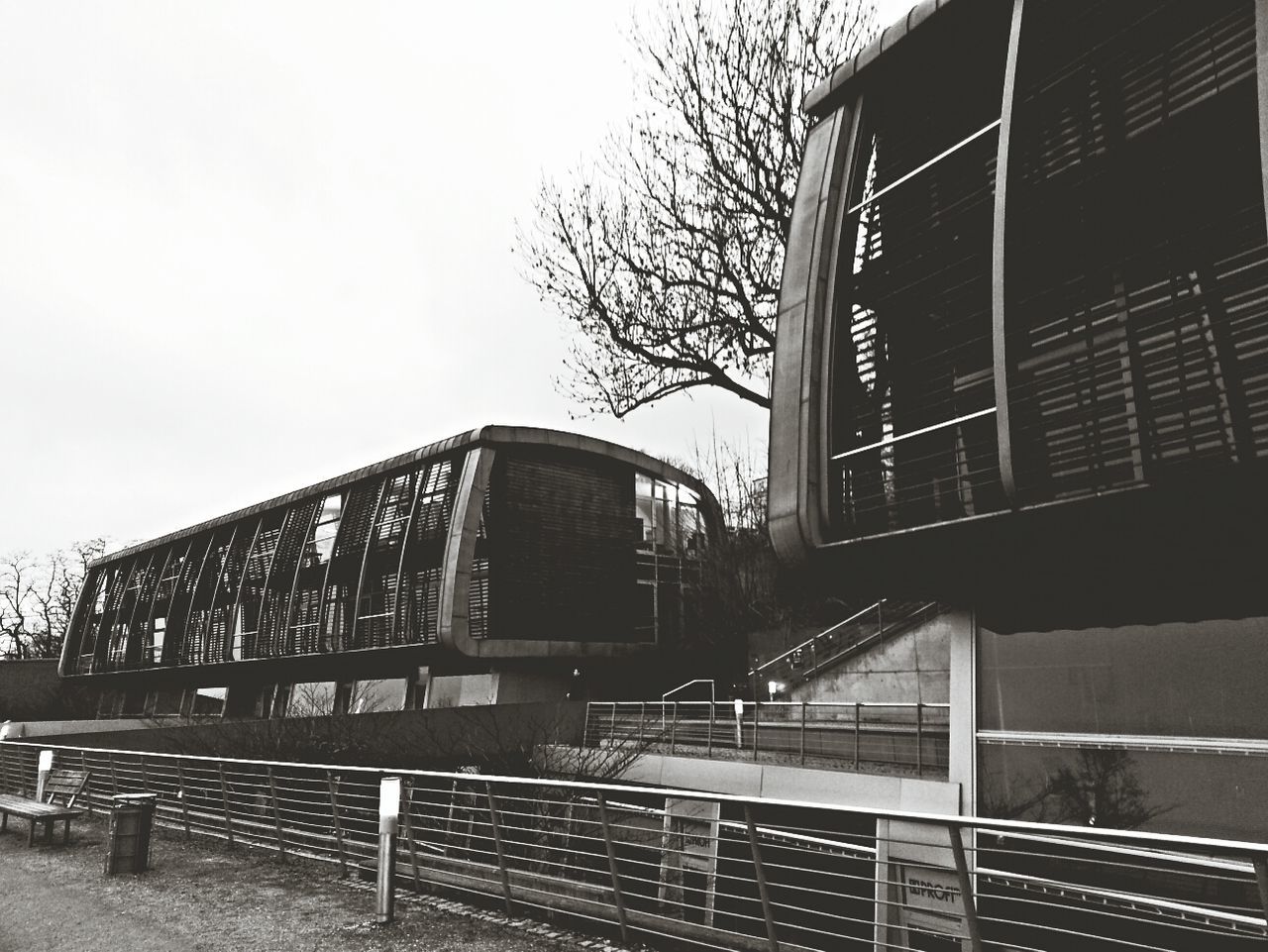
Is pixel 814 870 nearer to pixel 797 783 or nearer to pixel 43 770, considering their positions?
pixel 797 783

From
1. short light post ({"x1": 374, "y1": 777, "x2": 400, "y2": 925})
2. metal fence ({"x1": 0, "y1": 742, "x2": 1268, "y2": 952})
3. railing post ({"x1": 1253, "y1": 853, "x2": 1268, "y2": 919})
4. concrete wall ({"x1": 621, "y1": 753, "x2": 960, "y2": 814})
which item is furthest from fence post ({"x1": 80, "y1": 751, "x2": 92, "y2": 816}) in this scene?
railing post ({"x1": 1253, "y1": 853, "x2": 1268, "y2": 919})

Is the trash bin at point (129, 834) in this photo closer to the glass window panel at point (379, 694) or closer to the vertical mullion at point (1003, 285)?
the vertical mullion at point (1003, 285)

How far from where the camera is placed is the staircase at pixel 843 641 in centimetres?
2048

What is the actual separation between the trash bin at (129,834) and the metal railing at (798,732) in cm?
923

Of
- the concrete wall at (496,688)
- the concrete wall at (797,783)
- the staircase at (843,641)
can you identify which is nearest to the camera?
the concrete wall at (797,783)

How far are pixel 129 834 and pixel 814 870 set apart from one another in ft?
24.2

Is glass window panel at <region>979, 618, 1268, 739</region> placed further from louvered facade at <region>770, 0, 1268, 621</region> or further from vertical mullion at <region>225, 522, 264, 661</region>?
vertical mullion at <region>225, 522, 264, 661</region>

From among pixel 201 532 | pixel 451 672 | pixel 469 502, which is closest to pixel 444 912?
pixel 469 502

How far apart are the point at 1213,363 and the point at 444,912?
766 cm

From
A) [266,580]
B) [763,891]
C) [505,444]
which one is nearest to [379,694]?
[266,580]

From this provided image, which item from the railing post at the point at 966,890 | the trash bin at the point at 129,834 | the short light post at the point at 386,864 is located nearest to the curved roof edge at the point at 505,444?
the trash bin at the point at 129,834

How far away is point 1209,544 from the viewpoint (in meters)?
8.09

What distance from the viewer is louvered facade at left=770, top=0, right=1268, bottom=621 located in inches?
306

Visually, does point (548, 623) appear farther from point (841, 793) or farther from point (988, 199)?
point (988, 199)
